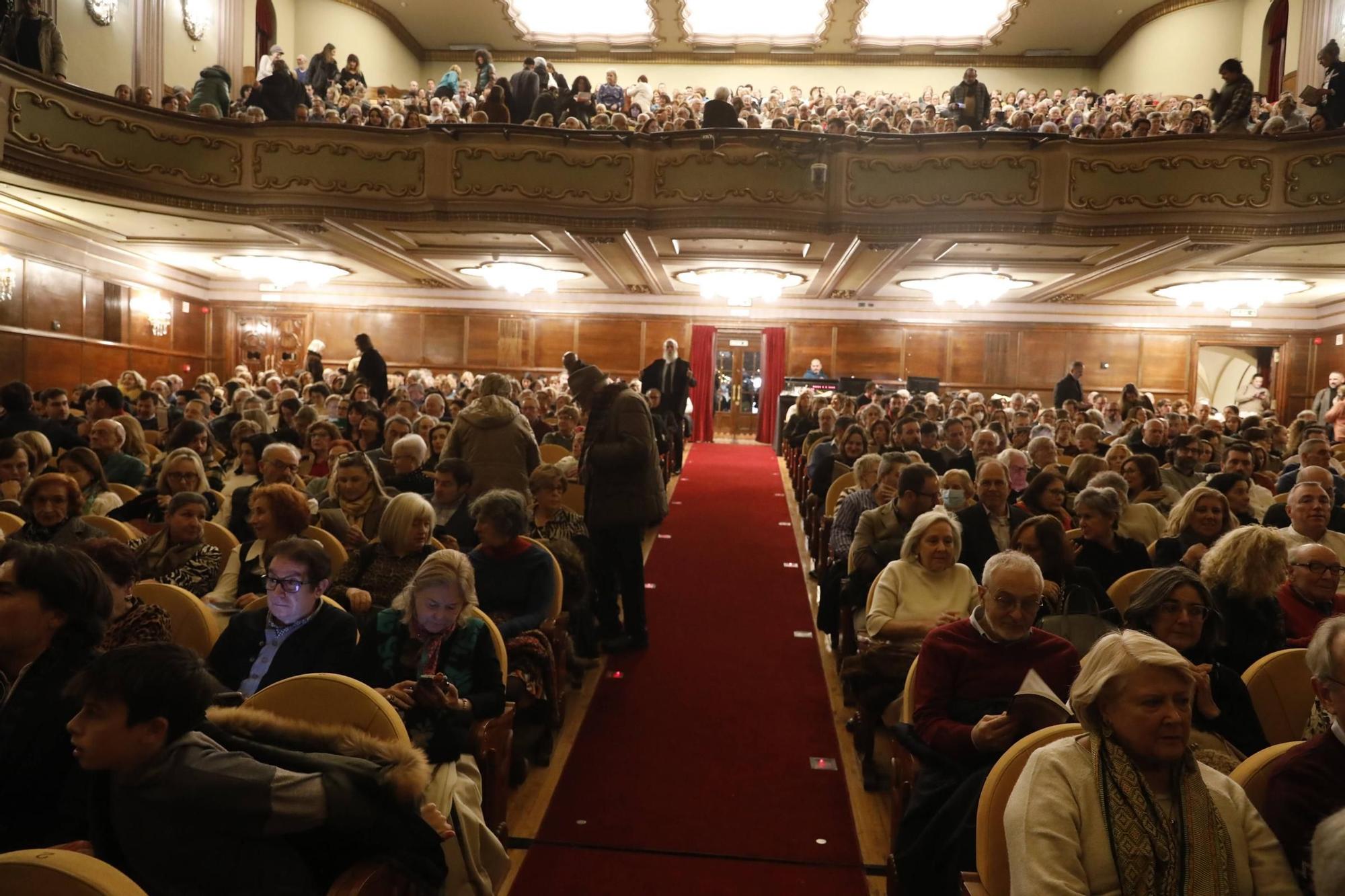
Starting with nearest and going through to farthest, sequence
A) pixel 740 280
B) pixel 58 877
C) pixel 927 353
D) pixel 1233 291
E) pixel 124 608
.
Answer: pixel 58 877
pixel 124 608
pixel 1233 291
pixel 740 280
pixel 927 353

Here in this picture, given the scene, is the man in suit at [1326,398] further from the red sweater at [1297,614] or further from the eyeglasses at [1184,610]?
the eyeglasses at [1184,610]

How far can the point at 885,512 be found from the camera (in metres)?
3.61

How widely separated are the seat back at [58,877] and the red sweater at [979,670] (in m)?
1.63

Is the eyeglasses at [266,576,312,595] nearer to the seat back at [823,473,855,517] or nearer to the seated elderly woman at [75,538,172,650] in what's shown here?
the seated elderly woman at [75,538,172,650]

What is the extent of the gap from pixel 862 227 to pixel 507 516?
20.5 ft

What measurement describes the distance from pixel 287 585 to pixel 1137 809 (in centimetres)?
A: 191

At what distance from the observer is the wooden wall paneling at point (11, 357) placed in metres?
9.58

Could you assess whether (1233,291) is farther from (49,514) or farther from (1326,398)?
(49,514)

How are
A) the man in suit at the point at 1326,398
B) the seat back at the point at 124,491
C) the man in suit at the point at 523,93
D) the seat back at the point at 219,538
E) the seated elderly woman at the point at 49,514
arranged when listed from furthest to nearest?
1. the man in suit at the point at 1326,398
2. the man in suit at the point at 523,93
3. the seat back at the point at 124,491
4. the seat back at the point at 219,538
5. the seated elderly woman at the point at 49,514

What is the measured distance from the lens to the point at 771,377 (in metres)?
14.6

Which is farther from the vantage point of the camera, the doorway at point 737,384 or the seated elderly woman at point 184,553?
the doorway at point 737,384

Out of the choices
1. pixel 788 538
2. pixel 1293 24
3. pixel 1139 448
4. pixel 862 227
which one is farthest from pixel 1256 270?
pixel 788 538

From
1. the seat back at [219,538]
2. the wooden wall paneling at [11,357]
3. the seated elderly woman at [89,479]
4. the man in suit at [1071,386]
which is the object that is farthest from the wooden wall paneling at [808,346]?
the seat back at [219,538]

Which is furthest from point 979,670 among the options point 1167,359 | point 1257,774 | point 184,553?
point 1167,359
